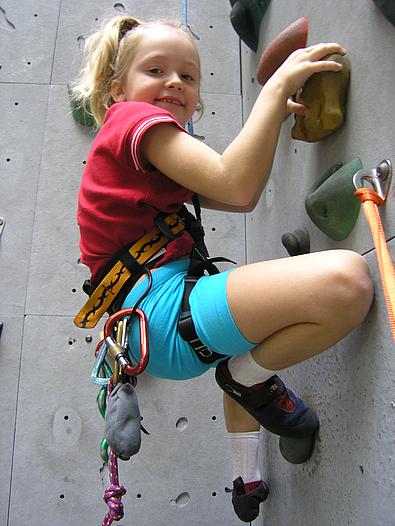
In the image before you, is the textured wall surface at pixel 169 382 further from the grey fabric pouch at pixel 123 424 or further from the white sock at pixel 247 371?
the grey fabric pouch at pixel 123 424

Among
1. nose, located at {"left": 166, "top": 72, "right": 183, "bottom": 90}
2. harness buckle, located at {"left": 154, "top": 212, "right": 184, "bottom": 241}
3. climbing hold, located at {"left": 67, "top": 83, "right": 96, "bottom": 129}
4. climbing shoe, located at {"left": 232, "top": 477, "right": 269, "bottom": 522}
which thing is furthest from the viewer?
climbing hold, located at {"left": 67, "top": 83, "right": 96, "bottom": 129}

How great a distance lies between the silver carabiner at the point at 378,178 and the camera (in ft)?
3.15

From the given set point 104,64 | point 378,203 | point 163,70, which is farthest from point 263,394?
point 104,64

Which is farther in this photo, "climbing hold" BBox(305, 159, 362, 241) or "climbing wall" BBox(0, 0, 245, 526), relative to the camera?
"climbing wall" BBox(0, 0, 245, 526)

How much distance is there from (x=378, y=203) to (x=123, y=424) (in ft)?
1.91

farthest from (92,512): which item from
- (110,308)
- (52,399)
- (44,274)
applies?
(110,308)

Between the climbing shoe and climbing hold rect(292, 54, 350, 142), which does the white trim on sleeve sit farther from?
the climbing shoe

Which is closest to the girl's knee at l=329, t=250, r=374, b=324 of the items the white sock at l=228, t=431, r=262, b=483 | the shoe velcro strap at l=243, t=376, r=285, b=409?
the shoe velcro strap at l=243, t=376, r=285, b=409

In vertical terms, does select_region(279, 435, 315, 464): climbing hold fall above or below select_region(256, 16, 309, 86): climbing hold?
below

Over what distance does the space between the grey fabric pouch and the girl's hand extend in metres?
0.64

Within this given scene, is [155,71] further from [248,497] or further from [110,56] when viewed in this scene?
[248,497]

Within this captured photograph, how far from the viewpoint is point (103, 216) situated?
3.85 ft

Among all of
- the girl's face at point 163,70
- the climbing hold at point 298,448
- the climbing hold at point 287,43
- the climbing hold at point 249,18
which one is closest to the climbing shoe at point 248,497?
the climbing hold at point 298,448

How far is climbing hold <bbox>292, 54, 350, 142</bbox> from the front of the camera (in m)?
1.14
